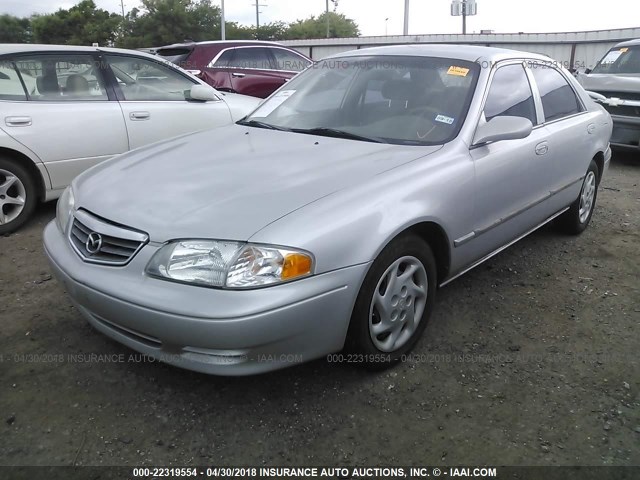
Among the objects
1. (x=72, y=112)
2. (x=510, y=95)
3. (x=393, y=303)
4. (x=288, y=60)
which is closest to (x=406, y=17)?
(x=288, y=60)

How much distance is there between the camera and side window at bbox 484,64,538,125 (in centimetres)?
330

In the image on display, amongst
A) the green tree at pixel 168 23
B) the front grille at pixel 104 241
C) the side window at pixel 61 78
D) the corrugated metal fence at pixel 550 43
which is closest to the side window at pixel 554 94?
the front grille at pixel 104 241

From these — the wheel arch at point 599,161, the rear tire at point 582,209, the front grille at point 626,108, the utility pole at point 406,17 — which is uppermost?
the utility pole at point 406,17

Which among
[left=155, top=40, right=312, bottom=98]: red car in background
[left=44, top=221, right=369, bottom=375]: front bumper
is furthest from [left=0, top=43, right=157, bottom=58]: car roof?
[left=155, top=40, right=312, bottom=98]: red car in background

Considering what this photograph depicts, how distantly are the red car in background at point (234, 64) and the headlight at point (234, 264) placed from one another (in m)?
6.25

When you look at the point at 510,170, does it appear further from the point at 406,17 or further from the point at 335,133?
the point at 406,17

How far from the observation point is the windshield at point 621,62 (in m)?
8.23

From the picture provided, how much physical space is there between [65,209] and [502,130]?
2.32 m

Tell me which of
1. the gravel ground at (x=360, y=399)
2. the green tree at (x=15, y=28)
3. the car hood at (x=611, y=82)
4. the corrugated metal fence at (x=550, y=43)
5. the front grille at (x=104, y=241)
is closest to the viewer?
the gravel ground at (x=360, y=399)

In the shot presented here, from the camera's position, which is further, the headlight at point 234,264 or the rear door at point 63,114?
the rear door at point 63,114

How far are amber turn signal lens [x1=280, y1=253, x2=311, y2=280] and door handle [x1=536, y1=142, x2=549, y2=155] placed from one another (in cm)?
211

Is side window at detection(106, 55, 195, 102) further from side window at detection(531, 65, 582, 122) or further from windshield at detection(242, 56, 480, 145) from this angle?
side window at detection(531, 65, 582, 122)

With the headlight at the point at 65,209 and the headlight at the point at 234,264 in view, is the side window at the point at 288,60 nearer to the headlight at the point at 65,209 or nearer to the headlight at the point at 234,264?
the headlight at the point at 65,209

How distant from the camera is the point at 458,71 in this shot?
3.31m
